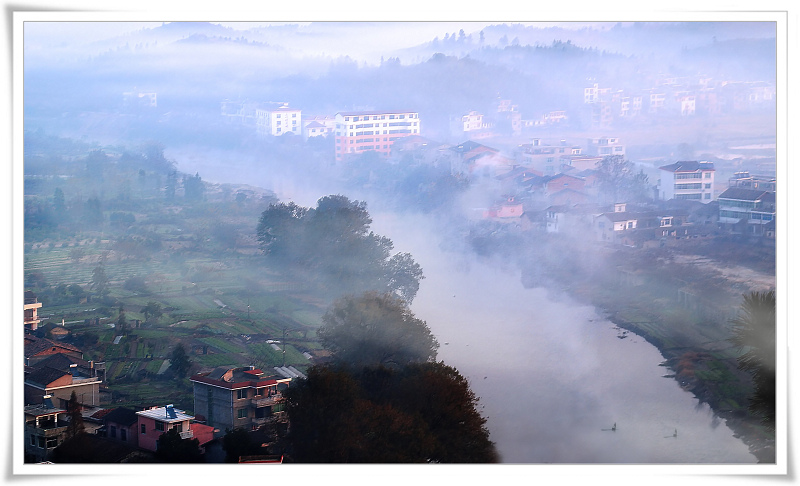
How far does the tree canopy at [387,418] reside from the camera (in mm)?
6527

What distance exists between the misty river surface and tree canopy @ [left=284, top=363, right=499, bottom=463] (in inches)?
14.4

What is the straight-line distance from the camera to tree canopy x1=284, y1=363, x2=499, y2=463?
6.53 meters

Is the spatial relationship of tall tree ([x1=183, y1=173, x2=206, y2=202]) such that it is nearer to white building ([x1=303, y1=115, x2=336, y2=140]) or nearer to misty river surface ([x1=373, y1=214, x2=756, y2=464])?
white building ([x1=303, y1=115, x2=336, y2=140])

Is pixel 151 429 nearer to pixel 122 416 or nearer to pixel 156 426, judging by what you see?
pixel 156 426

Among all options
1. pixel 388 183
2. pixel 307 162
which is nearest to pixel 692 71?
pixel 388 183

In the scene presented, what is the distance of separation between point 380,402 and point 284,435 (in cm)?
84

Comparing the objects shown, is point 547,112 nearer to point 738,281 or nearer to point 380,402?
point 738,281

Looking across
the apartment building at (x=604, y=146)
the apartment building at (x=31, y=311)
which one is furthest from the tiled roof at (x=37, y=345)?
the apartment building at (x=604, y=146)

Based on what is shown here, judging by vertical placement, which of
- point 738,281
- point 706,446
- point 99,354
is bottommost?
point 706,446

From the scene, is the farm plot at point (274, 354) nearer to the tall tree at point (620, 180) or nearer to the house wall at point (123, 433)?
the house wall at point (123, 433)

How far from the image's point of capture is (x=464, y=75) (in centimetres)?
846

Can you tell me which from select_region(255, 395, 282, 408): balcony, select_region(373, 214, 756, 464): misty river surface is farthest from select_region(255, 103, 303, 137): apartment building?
select_region(255, 395, 282, 408): balcony

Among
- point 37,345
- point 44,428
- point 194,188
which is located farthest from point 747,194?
point 37,345

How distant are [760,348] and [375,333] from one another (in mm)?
3267
